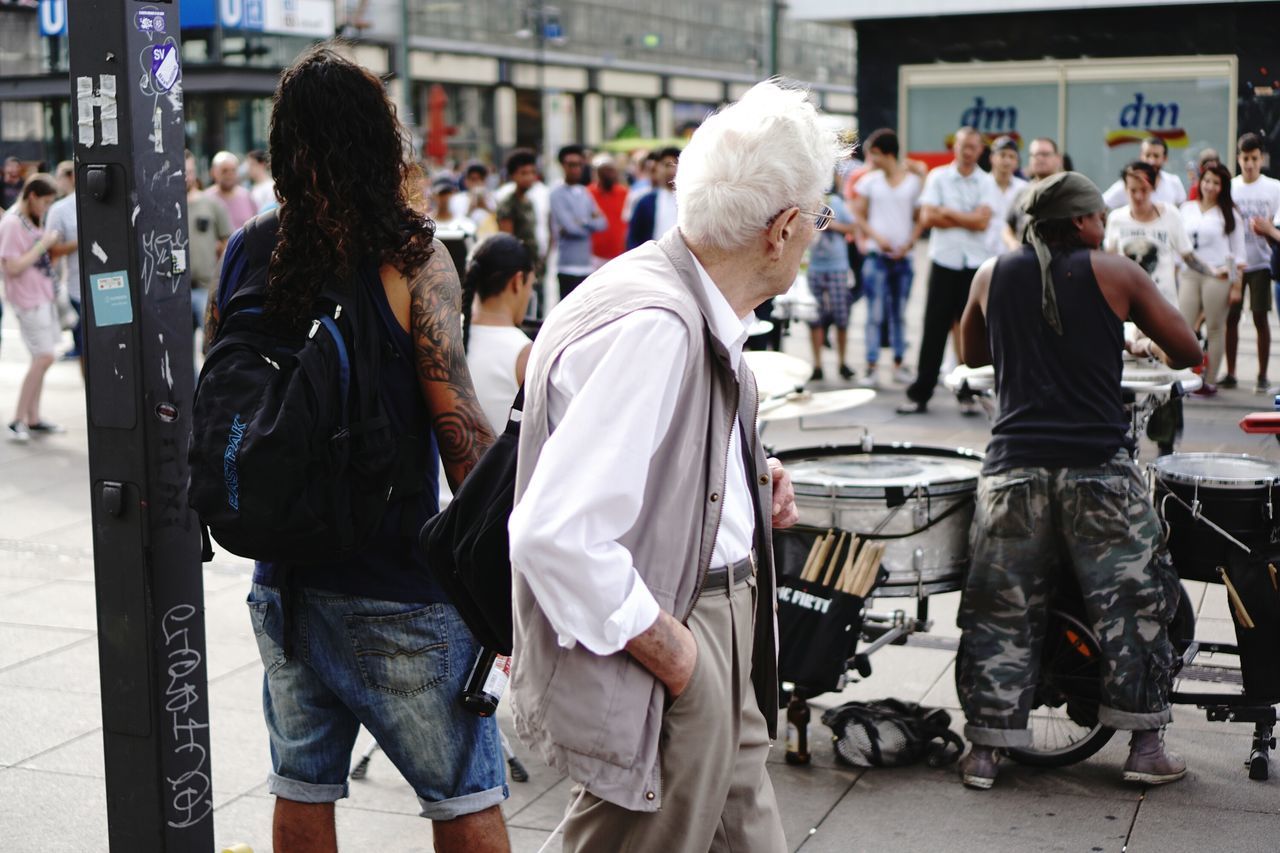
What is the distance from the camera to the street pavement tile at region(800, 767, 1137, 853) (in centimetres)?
412

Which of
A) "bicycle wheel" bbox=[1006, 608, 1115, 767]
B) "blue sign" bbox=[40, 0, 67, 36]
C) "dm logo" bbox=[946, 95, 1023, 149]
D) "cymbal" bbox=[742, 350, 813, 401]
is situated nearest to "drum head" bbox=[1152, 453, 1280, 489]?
"bicycle wheel" bbox=[1006, 608, 1115, 767]

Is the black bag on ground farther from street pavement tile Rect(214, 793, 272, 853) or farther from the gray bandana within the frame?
street pavement tile Rect(214, 793, 272, 853)

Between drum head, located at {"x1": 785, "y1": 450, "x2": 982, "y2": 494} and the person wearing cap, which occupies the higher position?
the person wearing cap

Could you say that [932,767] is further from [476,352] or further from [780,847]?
[780,847]

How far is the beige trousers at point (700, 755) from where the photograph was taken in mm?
2338

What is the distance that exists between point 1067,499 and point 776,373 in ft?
4.12

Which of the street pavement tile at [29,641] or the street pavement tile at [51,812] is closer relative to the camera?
the street pavement tile at [51,812]

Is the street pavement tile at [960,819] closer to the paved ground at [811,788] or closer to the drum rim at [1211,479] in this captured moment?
the paved ground at [811,788]

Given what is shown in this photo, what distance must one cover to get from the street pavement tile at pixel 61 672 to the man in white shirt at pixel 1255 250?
8.82 m

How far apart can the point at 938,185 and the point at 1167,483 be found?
684cm

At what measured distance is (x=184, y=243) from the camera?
319 centimetres

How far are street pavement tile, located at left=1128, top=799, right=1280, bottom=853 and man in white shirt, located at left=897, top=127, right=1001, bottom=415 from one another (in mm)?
Answer: 6619

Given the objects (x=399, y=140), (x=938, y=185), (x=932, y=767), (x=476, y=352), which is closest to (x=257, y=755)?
(x=476, y=352)

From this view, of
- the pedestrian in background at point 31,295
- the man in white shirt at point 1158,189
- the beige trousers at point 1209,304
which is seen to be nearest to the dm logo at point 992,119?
the man in white shirt at point 1158,189
